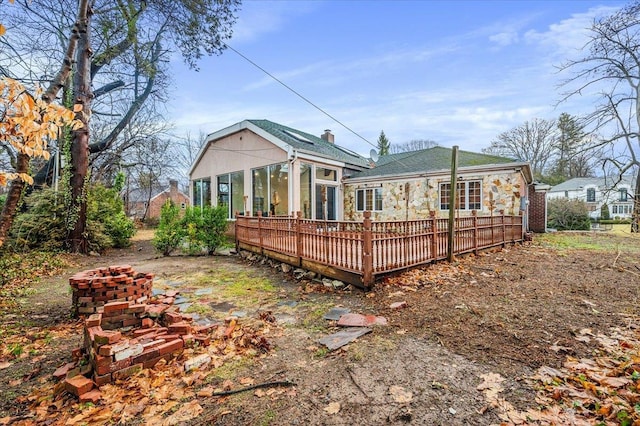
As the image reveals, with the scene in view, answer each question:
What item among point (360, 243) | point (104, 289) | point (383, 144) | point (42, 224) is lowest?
point (104, 289)

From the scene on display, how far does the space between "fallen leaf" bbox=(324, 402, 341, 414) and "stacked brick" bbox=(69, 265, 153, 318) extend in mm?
2798

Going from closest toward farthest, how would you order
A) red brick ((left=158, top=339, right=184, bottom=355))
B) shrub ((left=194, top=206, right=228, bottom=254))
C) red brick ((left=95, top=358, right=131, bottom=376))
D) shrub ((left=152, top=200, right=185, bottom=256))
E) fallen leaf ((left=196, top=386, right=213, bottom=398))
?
fallen leaf ((left=196, top=386, right=213, bottom=398)), red brick ((left=95, top=358, right=131, bottom=376)), red brick ((left=158, top=339, right=184, bottom=355)), shrub ((left=152, top=200, right=185, bottom=256)), shrub ((left=194, top=206, right=228, bottom=254))

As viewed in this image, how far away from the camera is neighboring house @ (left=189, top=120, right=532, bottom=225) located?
35.4ft

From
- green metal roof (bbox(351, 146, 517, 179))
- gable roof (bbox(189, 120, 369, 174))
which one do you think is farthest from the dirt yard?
green metal roof (bbox(351, 146, 517, 179))

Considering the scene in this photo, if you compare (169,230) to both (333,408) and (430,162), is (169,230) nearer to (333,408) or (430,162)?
(333,408)

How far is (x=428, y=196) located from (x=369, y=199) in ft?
9.26

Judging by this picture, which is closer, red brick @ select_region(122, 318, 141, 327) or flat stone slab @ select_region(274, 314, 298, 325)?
red brick @ select_region(122, 318, 141, 327)

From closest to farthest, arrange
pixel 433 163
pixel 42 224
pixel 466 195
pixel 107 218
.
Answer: pixel 42 224, pixel 107 218, pixel 466 195, pixel 433 163

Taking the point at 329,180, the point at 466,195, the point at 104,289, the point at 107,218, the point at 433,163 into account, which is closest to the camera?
the point at 104,289

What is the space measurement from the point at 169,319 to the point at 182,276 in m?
3.51

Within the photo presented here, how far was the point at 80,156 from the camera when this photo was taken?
932 centimetres

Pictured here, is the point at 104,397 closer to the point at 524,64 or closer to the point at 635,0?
the point at 524,64

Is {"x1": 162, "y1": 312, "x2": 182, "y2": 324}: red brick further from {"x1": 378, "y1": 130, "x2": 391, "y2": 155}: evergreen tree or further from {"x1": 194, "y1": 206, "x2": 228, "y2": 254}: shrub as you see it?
{"x1": 378, "y1": 130, "x2": 391, "y2": 155}: evergreen tree

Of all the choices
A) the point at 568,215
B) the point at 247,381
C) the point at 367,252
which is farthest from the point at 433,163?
the point at 247,381
